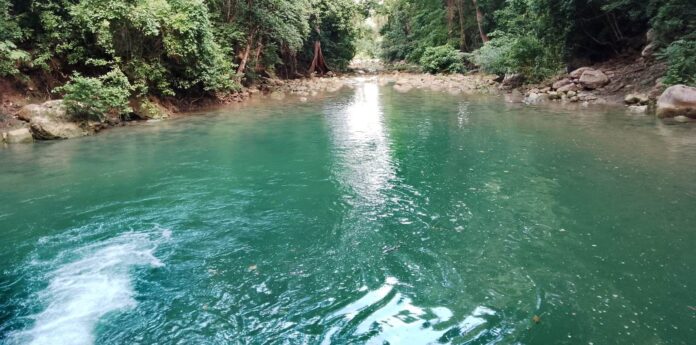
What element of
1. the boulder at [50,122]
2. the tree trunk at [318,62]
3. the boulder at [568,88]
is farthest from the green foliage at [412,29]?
the boulder at [50,122]

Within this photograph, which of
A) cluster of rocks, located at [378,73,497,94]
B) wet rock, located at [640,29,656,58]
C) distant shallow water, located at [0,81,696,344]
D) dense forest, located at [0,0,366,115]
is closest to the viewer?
distant shallow water, located at [0,81,696,344]

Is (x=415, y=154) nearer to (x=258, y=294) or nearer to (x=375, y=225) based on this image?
(x=375, y=225)

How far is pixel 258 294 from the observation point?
11.7 ft

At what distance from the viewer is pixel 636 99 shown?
481 inches

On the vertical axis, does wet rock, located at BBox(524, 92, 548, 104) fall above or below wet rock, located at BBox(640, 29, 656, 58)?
→ below

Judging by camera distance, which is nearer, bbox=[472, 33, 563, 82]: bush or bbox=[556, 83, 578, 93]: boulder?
bbox=[556, 83, 578, 93]: boulder

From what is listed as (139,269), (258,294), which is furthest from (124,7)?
(258,294)

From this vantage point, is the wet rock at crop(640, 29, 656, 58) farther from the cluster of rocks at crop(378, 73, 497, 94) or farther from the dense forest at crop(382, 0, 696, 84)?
the cluster of rocks at crop(378, 73, 497, 94)

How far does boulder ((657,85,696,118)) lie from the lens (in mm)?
9859

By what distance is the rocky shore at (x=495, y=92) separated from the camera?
1009 cm

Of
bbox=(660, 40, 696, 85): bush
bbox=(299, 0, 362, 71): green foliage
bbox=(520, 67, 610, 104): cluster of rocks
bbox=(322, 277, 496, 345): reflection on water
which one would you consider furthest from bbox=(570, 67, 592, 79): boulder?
bbox=(299, 0, 362, 71): green foliage

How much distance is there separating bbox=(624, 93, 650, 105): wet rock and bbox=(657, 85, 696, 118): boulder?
1.48 metres

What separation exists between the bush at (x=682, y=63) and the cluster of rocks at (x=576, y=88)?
9.27 ft

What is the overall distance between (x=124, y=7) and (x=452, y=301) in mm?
11880
